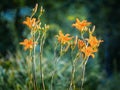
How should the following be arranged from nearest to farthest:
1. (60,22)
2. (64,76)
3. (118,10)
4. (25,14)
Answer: (64,76), (25,14), (60,22), (118,10)

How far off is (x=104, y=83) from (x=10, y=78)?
1.73 metres

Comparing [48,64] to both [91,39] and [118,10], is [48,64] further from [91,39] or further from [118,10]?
[118,10]

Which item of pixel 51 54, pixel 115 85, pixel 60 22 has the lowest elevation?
pixel 115 85

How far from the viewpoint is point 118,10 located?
27.5ft

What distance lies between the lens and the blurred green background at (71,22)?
257 inches

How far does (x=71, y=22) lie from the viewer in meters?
7.70

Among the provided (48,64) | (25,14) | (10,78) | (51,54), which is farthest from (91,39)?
(25,14)

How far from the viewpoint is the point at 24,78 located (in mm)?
4863

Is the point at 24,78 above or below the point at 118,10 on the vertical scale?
below

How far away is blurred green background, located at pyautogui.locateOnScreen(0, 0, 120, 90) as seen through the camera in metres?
6.52

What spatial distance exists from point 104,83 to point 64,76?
1.12 m

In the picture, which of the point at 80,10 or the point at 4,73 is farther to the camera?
the point at 80,10

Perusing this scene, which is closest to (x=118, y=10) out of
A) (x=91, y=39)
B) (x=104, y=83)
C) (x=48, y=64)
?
(x=104, y=83)

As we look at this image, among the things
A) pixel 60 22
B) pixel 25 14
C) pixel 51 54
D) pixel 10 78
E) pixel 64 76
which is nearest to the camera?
pixel 10 78
